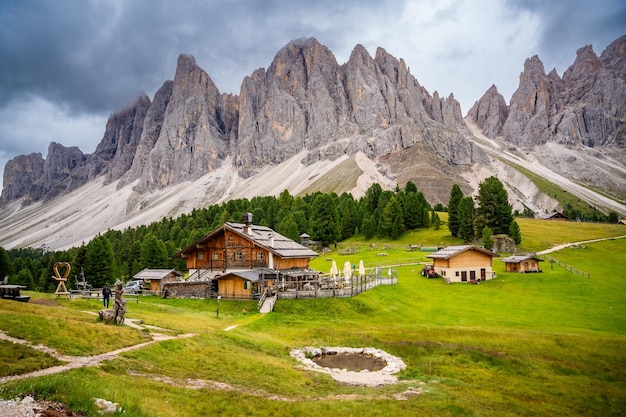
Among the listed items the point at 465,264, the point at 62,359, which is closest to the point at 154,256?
the point at 465,264

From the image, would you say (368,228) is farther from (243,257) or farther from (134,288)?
(134,288)

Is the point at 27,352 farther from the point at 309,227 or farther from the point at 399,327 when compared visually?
the point at 309,227

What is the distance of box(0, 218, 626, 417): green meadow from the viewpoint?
14.5m

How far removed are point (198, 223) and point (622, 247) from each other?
358 ft

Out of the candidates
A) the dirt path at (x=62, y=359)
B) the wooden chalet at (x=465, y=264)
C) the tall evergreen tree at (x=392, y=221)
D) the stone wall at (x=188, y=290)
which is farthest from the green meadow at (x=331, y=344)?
the tall evergreen tree at (x=392, y=221)

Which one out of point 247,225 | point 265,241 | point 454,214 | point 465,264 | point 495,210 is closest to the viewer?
point 265,241

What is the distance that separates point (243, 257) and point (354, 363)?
1137 inches

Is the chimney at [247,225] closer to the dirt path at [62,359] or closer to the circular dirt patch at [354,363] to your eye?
the circular dirt patch at [354,363]

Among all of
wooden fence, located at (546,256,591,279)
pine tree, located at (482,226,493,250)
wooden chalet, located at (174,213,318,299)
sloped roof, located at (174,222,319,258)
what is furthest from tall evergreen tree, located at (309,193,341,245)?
wooden fence, located at (546,256,591,279)

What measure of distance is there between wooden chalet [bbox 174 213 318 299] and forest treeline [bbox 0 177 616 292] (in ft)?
106

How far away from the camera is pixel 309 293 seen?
40.0 meters

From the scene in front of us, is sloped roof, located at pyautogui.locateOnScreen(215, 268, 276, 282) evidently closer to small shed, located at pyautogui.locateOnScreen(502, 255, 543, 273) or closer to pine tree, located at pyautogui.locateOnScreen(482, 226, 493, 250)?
small shed, located at pyautogui.locateOnScreen(502, 255, 543, 273)

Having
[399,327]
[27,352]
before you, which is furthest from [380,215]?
[27,352]

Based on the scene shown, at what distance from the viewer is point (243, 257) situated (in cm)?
5044
